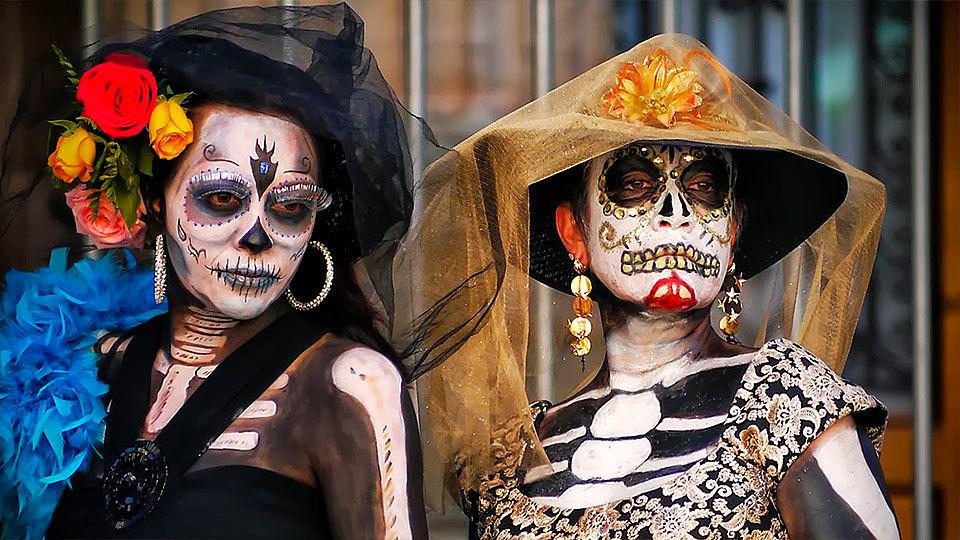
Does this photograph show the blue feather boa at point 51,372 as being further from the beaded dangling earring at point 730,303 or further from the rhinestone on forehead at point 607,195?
the beaded dangling earring at point 730,303

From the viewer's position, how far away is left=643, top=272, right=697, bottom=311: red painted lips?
2.34 metres

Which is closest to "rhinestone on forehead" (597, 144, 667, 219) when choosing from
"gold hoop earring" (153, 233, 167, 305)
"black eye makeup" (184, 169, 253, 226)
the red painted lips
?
the red painted lips

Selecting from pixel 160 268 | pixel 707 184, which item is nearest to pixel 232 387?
pixel 160 268

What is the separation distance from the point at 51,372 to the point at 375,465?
0.55 metres

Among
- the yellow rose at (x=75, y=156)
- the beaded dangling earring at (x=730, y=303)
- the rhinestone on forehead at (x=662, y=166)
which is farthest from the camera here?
the beaded dangling earring at (x=730, y=303)

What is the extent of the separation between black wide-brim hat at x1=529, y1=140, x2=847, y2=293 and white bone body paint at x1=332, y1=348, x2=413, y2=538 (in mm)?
480

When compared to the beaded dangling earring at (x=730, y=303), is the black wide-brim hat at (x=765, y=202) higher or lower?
higher

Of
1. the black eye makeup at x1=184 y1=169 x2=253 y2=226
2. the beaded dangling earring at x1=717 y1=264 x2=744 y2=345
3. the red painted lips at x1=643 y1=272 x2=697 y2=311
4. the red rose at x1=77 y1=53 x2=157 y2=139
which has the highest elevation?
the red rose at x1=77 y1=53 x2=157 y2=139

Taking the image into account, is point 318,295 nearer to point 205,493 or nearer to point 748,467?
point 205,493

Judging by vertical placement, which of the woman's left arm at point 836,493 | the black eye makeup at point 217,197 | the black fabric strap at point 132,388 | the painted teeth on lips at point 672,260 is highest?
the black eye makeup at point 217,197

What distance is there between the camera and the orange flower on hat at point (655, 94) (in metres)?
2.42

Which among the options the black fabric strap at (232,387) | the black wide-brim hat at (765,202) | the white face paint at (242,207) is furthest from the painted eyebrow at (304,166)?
the black wide-brim hat at (765,202)

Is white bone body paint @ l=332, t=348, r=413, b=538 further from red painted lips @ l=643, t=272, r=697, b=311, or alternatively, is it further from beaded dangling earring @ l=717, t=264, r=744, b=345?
beaded dangling earring @ l=717, t=264, r=744, b=345

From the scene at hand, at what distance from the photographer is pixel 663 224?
2.35 metres
